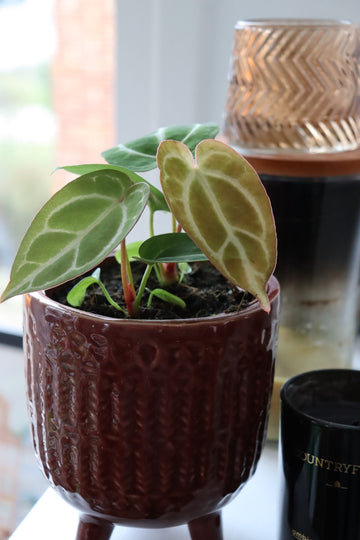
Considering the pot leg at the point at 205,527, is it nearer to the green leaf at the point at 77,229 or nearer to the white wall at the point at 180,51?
the green leaf at the point at 77,229

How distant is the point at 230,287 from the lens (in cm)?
48

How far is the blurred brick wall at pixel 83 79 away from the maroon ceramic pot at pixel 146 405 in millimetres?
768

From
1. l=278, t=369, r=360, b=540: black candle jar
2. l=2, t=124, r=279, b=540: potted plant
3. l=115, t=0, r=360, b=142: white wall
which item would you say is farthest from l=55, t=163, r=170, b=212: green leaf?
l=115, t=0, r=360, b=142: white wall

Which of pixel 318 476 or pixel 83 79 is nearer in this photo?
pixel 318 476

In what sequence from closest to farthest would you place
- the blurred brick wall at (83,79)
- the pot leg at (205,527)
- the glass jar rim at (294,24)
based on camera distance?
the pot leg at (205,527), the glass jar rim at (294,24), the blurred brick wall at (83,79)

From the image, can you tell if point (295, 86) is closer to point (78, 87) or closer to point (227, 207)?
point (227, 207)

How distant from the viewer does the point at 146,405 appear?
396 mm

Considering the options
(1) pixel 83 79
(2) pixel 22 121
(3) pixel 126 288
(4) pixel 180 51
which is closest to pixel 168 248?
(3) pixel 126 288

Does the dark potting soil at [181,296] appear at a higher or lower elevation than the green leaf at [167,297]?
lower

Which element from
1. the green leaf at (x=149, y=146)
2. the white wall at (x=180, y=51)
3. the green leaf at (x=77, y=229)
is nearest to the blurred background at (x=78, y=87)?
the white wall at (x=180, y=51)

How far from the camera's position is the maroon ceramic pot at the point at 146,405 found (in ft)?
1.27

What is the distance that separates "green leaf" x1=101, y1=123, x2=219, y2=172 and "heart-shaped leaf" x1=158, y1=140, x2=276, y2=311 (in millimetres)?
66

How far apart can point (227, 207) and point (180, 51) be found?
545mm

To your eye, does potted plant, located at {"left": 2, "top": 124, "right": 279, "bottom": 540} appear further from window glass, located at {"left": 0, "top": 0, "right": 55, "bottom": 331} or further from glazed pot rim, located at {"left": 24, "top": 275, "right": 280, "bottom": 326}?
window glass, located at {"left": 0, "top": 0, "right": 55, "bottom": 331}
